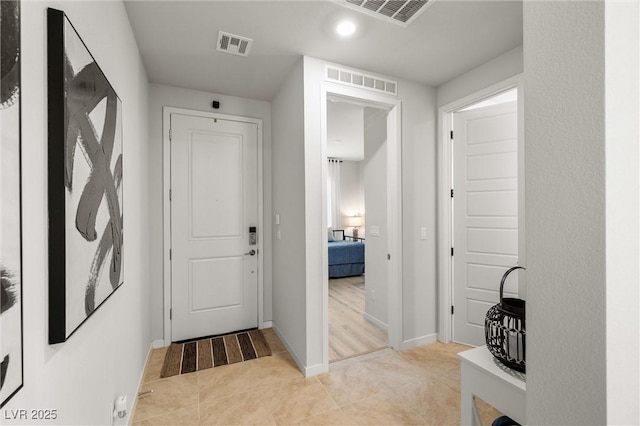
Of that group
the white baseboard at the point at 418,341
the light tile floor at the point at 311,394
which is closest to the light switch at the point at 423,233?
the white baseboard at the point at 418,341

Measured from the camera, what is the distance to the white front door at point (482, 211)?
2596mm

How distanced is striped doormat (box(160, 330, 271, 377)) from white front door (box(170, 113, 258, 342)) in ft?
0.48

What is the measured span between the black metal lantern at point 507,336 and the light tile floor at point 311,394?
918mm

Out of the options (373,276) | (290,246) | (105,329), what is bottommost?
(373,276)

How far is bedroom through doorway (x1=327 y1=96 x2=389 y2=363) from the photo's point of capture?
10.0 feet

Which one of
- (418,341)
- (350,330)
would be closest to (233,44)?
(350,330)

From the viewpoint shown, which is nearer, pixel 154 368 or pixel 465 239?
pixel 154 368

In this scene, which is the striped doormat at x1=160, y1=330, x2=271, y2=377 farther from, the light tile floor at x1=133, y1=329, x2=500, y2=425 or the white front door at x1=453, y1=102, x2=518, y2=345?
the white front door at x1=453, y1=102, x2=518, y2=345

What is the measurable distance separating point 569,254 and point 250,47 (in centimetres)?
237

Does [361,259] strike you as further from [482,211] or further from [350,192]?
[482,211]

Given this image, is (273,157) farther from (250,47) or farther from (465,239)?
(465,239)

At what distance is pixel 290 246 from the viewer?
8.95 feet

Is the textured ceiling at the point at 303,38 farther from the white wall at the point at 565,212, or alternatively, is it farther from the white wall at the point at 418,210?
the white wall at the point at 565,212

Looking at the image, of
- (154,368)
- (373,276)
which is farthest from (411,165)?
(154,368)
